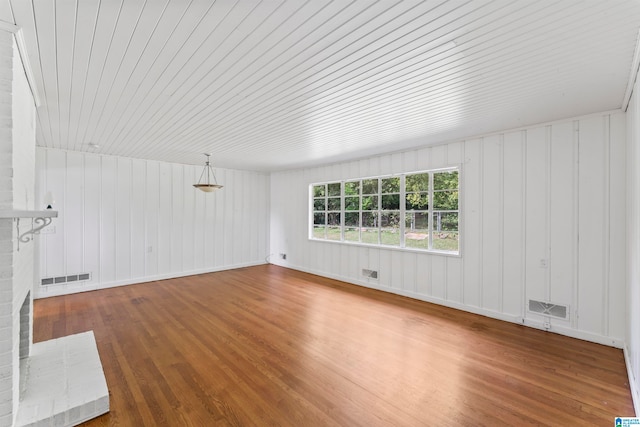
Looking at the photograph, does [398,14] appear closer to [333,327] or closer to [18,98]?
[18,98]

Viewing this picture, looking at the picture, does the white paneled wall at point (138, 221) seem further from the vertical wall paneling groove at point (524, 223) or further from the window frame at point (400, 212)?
the vertical wall paneling groove at point (524, 223)

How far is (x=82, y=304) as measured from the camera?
185 inches

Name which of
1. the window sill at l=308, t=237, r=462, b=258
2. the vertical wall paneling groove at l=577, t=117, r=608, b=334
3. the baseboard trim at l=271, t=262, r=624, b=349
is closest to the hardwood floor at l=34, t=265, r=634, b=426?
the baseboard trim at l=271, t=262, r=624, b=349

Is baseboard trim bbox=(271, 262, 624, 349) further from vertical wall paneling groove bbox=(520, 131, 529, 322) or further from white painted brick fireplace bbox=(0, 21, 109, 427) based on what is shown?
white painted brick fireplace bbox=(0, 21, 109, 427)

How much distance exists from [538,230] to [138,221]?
24.0ft

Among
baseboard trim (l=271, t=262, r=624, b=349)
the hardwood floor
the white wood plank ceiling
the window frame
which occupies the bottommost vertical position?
the hardwood floor

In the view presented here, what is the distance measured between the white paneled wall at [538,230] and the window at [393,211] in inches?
8.4

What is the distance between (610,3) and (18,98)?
3736 mm

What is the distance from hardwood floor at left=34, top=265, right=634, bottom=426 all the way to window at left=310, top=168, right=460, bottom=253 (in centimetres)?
121

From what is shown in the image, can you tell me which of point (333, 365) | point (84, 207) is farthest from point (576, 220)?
point (84, 207)

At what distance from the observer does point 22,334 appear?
2.71m

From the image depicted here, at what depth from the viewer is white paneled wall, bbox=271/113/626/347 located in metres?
3.26

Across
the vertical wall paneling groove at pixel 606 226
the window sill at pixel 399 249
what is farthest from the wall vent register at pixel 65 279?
the vertical wall paneling groove at pixel 606 226

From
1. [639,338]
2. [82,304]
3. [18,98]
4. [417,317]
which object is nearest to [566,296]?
[639,338]
